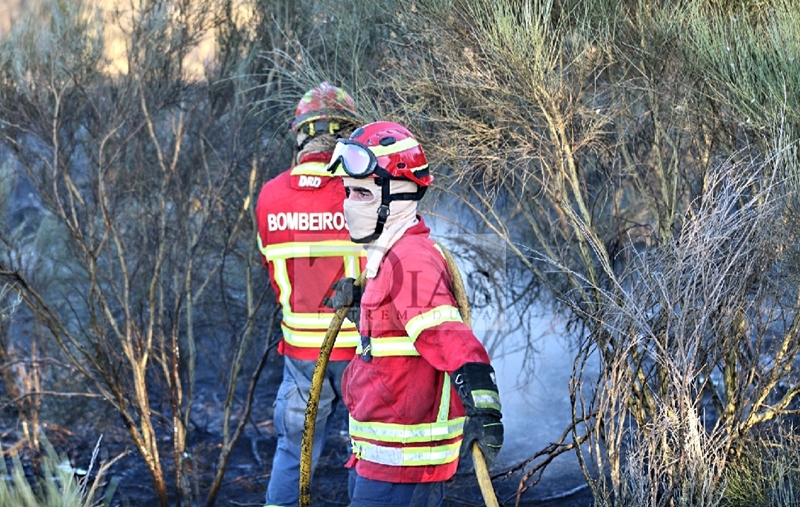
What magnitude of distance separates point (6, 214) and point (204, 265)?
1.38m

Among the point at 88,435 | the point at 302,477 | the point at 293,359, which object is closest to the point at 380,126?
the point at 302,477

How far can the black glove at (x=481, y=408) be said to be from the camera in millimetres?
3004

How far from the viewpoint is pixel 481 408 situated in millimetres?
3006

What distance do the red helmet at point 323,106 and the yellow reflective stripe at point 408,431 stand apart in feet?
6.89

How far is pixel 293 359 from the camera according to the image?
525cm

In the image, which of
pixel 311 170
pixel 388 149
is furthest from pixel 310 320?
pixel 388 149

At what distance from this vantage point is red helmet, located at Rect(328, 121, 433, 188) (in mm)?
3543

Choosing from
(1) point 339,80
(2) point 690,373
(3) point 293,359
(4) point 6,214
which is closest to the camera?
(2) point 690,373

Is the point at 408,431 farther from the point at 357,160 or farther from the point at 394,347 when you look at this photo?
the point at 357,160

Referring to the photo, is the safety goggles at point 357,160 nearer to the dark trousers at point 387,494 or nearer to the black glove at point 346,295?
the black glove at point 346,295

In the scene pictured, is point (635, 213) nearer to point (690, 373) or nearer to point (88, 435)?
point (690, 373)

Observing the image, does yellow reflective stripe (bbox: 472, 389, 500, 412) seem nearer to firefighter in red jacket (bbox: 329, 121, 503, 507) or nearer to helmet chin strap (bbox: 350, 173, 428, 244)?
firefighter in red jacket (bbox: 329, 121, 503, 507)

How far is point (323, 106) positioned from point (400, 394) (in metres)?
2.21

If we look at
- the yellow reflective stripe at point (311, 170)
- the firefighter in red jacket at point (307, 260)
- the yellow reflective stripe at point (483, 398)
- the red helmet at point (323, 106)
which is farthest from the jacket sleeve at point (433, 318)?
the red helmet at point (323, 106)
